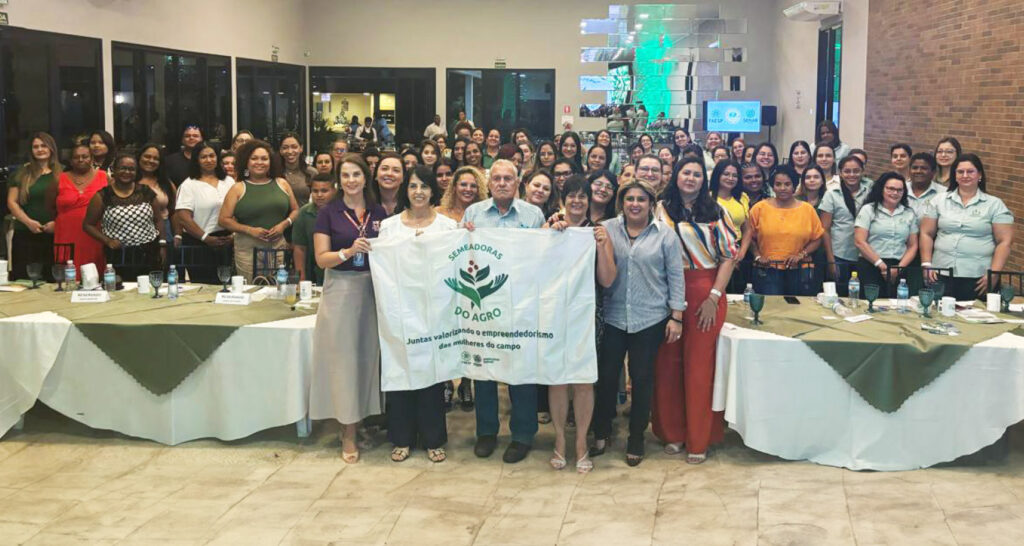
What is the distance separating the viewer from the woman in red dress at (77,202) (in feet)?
24.3

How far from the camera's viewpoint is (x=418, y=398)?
5387mm

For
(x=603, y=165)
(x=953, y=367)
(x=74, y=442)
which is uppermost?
(x=603, y=165)

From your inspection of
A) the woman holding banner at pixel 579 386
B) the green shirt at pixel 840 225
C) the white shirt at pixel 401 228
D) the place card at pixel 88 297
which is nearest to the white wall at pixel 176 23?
the place card at pixel 88 297

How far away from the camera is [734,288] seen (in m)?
6.82

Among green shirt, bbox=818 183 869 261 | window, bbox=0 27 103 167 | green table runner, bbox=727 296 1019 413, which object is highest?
window, bbox=0 27 103 167

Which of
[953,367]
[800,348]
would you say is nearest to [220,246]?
[800,348]

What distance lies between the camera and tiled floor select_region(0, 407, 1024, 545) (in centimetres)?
436

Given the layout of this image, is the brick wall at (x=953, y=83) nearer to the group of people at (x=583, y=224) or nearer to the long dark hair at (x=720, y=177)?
the group of people at (x=583, y=224)

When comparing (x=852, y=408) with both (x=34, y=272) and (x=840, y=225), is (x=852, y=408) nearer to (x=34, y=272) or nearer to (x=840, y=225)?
(x=840, y=225)

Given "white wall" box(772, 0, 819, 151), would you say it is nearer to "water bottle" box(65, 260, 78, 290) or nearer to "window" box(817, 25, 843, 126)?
"window" box(817, 25, 843, 126)

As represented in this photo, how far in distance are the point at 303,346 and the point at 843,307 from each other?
9.47 ft

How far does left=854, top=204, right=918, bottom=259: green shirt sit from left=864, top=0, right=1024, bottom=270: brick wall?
7.07 feet

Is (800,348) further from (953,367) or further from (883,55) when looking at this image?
(883,55)

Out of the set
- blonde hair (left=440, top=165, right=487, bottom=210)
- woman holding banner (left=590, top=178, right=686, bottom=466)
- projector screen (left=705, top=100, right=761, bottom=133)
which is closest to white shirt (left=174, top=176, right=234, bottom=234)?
blonde hair (left=440, top=165, right=487, bottom=210)
